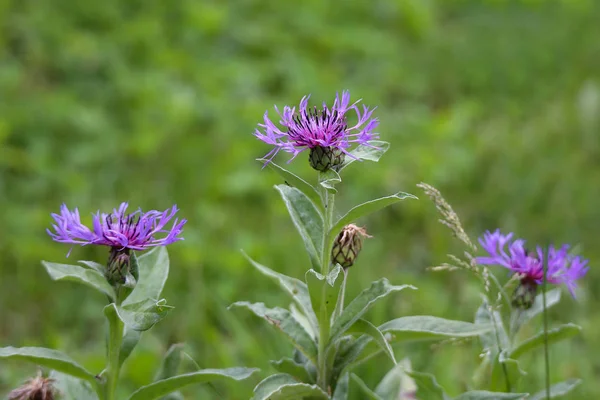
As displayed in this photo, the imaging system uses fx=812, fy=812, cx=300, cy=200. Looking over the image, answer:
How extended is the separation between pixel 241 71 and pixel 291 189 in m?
2.80

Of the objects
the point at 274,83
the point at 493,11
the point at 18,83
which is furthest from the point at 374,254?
the point at 493,11

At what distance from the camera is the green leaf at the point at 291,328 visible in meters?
1.52

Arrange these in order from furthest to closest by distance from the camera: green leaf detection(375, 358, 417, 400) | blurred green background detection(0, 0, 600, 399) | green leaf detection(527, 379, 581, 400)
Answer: blurred green background detection(0, 0, 600, 399) → green leaf detection(375, 358, 417, 400) → green leaf detection(527, 379, 581, 400)

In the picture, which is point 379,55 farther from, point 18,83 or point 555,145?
point 18,83

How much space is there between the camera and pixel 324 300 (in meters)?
1.43

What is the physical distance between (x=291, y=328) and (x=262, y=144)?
234cm

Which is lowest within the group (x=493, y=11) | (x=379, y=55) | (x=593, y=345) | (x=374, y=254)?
(x=593, y=345)

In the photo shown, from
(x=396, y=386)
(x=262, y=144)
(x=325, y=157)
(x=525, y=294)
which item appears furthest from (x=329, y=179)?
(x=262, y=144)

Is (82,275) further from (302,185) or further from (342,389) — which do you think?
(342,389)

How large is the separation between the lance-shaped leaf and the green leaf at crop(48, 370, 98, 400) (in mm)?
280

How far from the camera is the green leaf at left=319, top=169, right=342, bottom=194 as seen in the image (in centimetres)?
131

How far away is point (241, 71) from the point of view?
4.25m

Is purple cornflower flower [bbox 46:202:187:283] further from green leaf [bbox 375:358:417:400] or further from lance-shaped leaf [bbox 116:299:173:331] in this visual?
green leaf [bbox 375:358:417:400]

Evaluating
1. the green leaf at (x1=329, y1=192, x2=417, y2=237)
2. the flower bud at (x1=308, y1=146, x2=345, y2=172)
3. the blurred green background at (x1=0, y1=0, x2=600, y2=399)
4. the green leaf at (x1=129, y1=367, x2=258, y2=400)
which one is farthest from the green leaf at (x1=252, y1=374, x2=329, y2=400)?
the blurred green background at (x1=0, y1=0, x2=600, y2=399)
